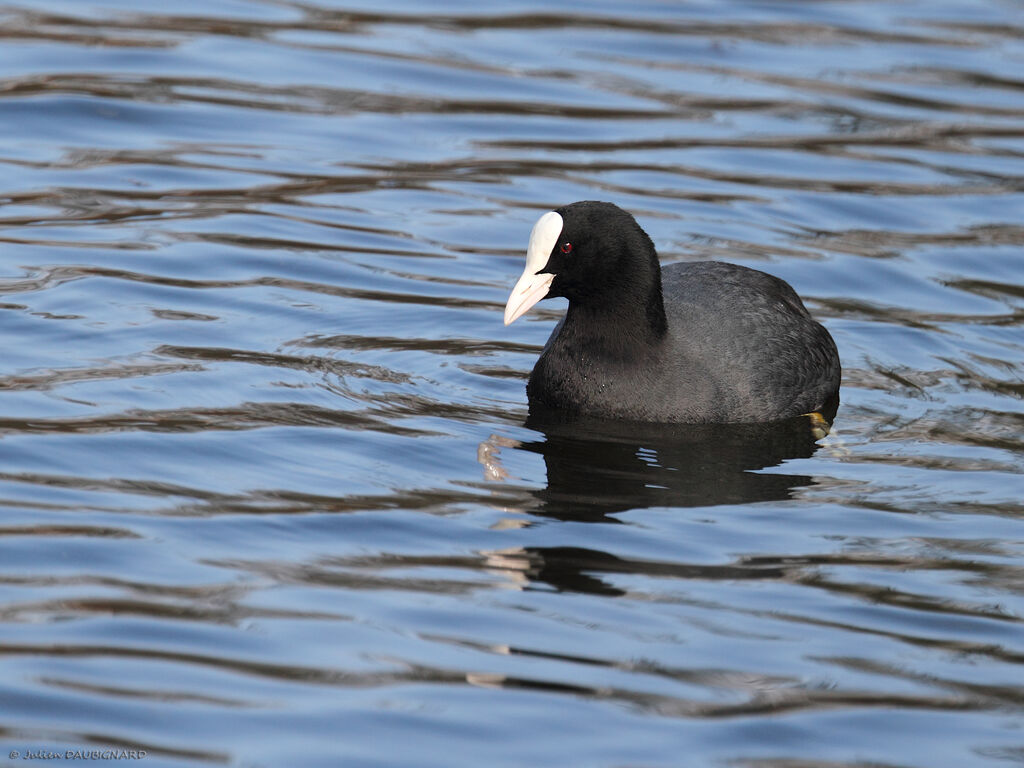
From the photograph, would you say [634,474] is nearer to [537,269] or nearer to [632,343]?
[632,343]

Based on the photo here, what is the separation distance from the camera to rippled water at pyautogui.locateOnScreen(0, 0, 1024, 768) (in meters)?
4.35

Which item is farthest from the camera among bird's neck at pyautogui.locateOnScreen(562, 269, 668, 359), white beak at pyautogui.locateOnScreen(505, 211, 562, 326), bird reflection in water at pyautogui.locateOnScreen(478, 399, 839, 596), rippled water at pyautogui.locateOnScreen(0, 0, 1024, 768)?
bird's neck at pyautogui.locateOnScreen(562, 269, 668, 359)

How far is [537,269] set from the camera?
667cm

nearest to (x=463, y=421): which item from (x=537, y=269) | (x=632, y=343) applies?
(x=537, y=269)

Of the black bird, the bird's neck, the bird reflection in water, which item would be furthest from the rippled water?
the bird's neck

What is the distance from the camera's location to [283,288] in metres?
8.20

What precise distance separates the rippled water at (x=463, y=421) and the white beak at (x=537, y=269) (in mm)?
447

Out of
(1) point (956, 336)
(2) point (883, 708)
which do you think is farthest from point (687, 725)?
(1) point (956, 336)

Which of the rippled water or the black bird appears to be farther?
the black bird

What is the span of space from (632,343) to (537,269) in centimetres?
49

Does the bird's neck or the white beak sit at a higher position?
the white beak

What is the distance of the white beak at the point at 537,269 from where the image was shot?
260 inches

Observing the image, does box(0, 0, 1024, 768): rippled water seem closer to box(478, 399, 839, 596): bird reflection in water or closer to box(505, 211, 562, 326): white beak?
box(478, 399, 839, 596): bird reflection in water

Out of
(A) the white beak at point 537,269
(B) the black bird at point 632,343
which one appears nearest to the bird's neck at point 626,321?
(B) the black bird at point 632,343
